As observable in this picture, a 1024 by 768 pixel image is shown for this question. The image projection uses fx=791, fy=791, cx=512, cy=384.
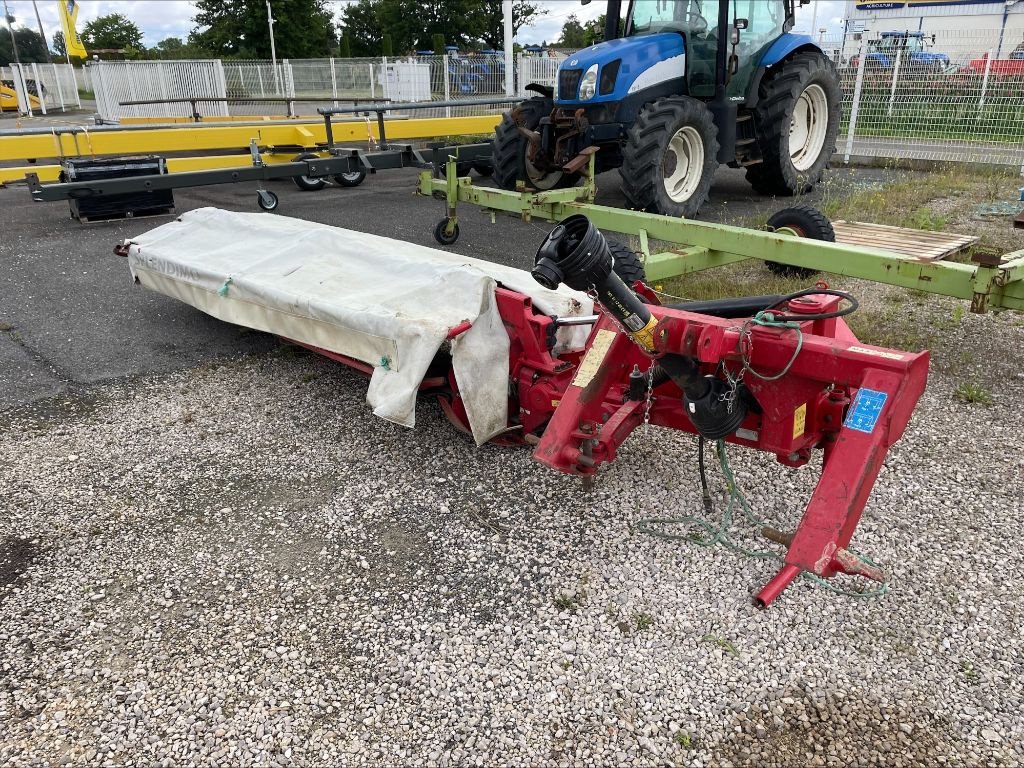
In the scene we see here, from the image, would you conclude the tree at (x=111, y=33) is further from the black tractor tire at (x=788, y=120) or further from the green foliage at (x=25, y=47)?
the black tractor tire at (x=788, y=120)

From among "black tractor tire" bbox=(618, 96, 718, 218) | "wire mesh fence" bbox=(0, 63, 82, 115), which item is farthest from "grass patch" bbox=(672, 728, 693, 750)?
"wire mesh fence" bbox=(0, 63, 82, 115)

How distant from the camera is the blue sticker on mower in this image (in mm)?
2223

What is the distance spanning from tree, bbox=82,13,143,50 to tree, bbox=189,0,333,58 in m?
27.7

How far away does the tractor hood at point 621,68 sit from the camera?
721 cm

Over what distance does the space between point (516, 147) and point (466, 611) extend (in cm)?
609

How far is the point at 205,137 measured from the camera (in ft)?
32.8

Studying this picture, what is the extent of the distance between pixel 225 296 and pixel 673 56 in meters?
5.23

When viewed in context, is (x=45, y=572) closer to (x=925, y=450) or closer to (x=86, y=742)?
(x=86, y=742)

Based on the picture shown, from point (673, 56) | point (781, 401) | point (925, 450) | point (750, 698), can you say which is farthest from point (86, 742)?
point (673, 56)

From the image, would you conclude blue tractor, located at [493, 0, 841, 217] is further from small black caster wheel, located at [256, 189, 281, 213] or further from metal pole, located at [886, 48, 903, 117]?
metal pole, located at [886, 48, 903, 117]

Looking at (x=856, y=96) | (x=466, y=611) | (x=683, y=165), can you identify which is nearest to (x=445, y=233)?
(x=683, y=165)

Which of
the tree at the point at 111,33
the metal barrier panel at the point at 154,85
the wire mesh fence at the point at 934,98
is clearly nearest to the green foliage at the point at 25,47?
the tree at the point at 111,33

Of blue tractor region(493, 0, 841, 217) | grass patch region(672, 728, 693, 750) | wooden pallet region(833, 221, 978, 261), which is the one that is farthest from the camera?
blue tractor region(493, 0, 841, 217)

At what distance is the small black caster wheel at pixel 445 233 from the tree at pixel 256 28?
38914 mm
